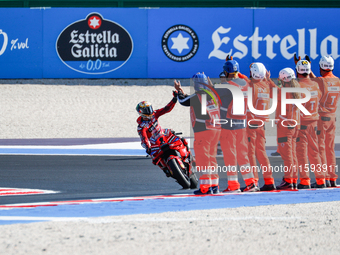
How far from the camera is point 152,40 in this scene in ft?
82.9

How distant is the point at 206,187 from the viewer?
7348 mm

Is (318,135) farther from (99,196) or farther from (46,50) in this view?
(46,50)

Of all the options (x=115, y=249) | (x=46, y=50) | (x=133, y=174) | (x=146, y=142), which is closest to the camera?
(x=115, y=249)

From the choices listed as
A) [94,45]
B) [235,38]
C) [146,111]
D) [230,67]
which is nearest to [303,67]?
[230,67]

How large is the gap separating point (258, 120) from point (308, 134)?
86cm

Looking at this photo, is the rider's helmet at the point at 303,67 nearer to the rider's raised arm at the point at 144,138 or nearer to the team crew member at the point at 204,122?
the team crew member at the point at 204,122

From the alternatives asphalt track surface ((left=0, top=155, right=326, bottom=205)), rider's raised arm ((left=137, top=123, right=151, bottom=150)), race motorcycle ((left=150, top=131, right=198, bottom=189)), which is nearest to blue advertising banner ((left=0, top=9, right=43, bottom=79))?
asphalt track surface ((left=0, top=155, right=326, bottom=205))

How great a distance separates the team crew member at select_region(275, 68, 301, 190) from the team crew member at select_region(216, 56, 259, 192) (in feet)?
Result: 1.68

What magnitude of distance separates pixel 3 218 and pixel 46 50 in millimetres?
19968

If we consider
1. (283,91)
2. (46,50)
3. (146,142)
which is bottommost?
(146,142)

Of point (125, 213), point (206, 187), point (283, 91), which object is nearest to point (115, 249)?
point (125, 213)

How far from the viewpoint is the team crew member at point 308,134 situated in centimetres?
724

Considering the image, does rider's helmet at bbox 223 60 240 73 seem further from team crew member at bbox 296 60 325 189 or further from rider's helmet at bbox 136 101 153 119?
rider's helmet at bbox 136 101 153 119

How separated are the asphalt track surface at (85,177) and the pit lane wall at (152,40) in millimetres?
12099
